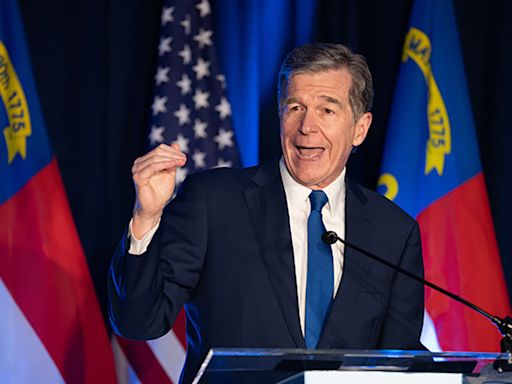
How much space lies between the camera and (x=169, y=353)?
3.65 metres

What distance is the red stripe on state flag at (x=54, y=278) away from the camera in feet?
11.4

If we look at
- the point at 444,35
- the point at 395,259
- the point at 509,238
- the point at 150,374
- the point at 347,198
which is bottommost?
the point at 150,374

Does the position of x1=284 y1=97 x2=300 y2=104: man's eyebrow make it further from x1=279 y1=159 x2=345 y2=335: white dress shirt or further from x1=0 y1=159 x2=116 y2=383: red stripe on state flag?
x1=0 y1=159 x2=116 y2=383: red stripe on state flag

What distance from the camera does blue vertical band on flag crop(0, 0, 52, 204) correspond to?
3488mm

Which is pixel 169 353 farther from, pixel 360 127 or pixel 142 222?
pixel 142 222

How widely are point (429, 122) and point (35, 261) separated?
177cm

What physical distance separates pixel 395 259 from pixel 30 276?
1.56 m

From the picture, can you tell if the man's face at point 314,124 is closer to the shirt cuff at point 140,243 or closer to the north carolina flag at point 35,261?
the shirt cuff at point 140,243

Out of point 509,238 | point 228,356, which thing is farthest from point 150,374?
point 228,356

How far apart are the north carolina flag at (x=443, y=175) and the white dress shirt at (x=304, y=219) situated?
134 centimetres

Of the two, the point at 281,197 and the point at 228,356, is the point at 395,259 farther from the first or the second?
the point at 228,356

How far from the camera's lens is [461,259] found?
12.8ft

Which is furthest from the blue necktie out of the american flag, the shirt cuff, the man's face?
the american flag

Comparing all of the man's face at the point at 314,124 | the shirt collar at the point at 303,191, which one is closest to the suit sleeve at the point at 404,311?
the shirt collar at the point at 303,191
